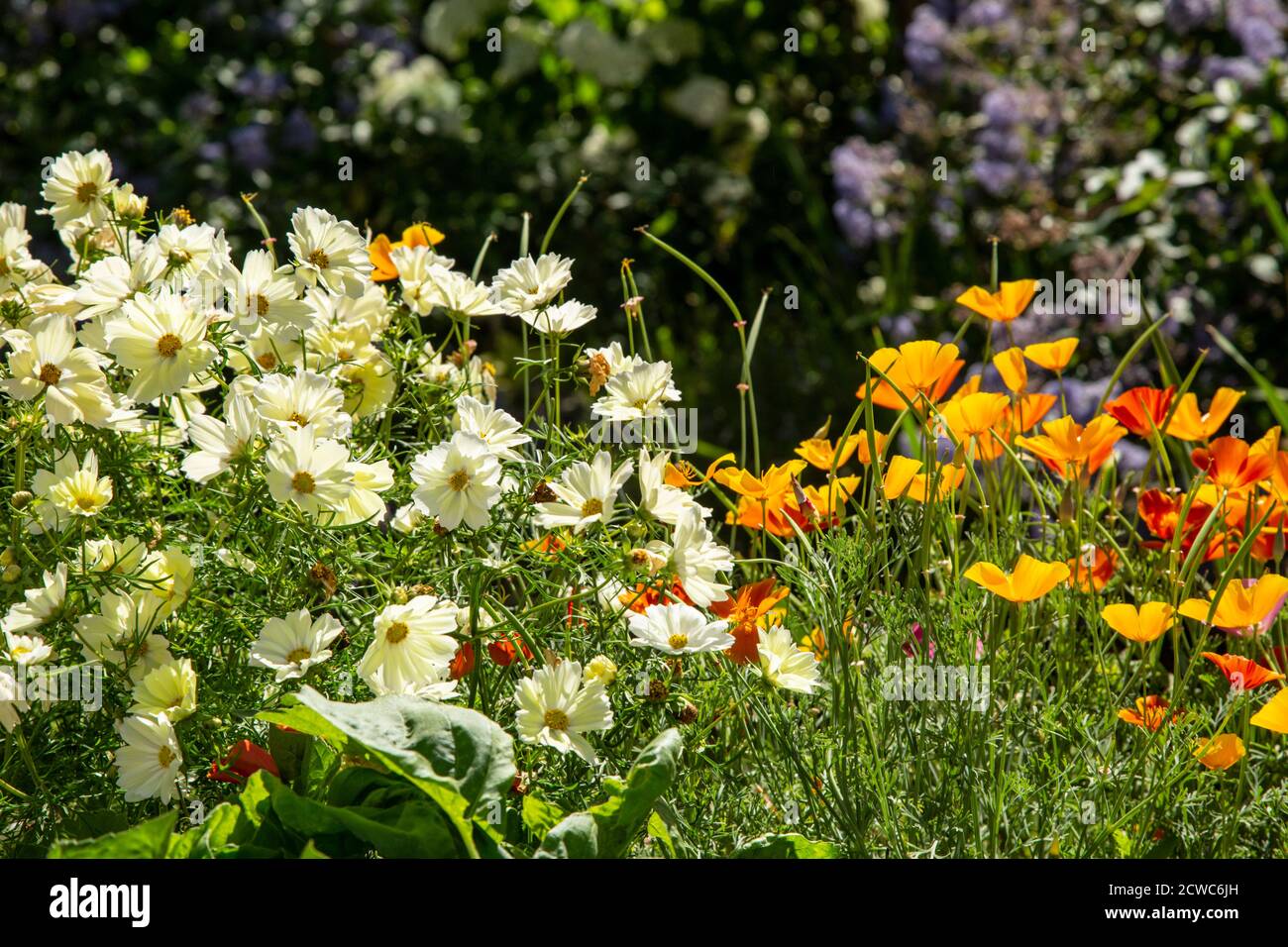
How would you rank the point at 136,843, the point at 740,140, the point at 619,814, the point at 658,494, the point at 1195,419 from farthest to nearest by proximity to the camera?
the point at 740,140 → the point at 1195,419 → the point at 658,494 → the point at 619,814 → the point at 136,843

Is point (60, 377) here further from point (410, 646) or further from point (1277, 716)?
point (1277, 716)

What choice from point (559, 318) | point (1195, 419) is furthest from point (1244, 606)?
point (559, 318)

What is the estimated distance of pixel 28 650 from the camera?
44.0 inches

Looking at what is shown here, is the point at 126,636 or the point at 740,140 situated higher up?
the point at 740,140

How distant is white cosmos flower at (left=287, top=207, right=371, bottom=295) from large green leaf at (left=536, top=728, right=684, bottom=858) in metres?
0.58

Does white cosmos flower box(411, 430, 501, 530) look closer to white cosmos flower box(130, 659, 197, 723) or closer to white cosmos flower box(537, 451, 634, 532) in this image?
white cosmos flower box(537, 451, 634, 532)

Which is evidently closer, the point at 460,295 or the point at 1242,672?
the point at 1242,672

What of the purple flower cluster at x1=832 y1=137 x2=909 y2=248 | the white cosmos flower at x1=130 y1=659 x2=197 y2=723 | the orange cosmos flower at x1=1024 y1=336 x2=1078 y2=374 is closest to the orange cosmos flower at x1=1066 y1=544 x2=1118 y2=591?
the orange cosmos flower at x1=1024 y1=336 x2=1078 y2=374

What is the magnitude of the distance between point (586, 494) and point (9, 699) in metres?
0.52

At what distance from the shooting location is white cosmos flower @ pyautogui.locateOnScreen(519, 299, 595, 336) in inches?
51.2

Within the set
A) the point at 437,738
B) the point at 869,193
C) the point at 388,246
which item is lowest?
the point at 437,738

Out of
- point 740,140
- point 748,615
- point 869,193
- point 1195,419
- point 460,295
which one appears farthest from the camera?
point 740,140
